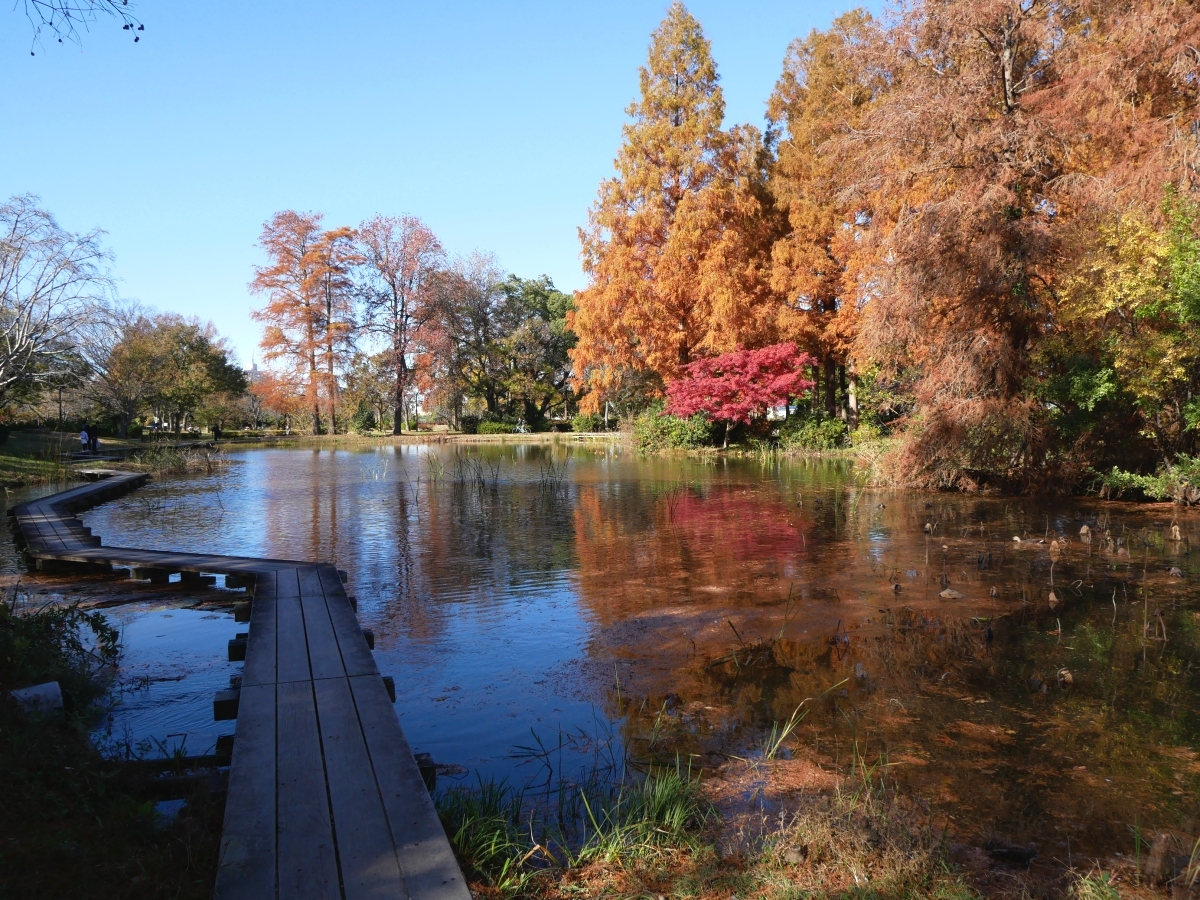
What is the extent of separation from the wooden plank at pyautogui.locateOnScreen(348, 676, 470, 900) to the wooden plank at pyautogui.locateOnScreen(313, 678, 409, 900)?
0.11 ft

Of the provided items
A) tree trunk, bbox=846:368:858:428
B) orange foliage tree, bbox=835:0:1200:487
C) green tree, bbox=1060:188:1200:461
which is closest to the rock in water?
green tree, bbox=1060:188:1200:461

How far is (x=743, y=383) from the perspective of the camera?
24.0 meters

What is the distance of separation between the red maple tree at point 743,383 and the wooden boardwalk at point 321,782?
19.2 m

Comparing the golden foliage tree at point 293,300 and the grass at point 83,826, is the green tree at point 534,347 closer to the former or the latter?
the golden foliage tree at point 293,300

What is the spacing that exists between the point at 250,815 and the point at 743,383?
22.0 metres

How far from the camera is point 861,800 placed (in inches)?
148

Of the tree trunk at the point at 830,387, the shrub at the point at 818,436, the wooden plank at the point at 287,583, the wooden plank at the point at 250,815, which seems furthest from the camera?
the tree trunk at the point at 830,387

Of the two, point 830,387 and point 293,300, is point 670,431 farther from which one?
point 293,300

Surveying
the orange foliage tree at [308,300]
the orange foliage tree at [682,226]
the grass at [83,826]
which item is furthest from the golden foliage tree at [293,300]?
the grass at [83,826]

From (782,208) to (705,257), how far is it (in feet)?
9.44

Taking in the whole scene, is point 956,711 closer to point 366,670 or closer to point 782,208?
point 366,670

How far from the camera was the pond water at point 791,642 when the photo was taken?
4289 mm

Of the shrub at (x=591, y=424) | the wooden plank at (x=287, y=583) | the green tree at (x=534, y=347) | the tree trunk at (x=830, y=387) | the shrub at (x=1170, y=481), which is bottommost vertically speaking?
the wooden plank at (x=287, y=583)

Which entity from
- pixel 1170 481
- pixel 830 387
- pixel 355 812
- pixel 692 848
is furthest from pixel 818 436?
pixel 355 812
